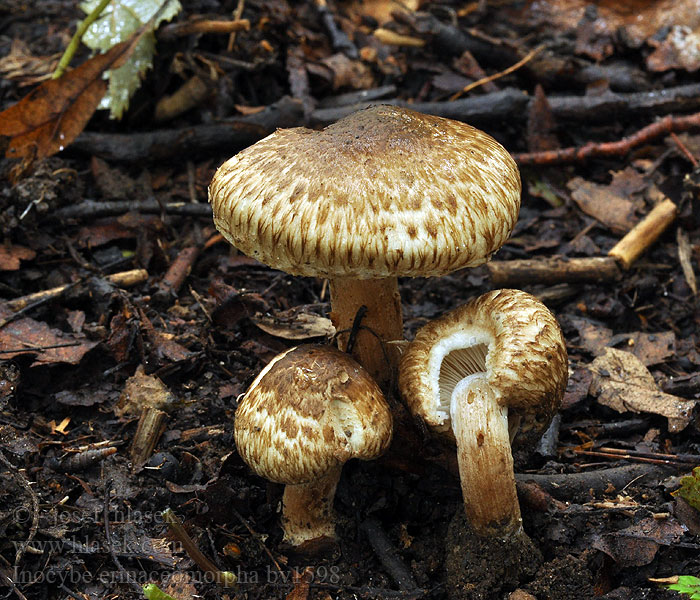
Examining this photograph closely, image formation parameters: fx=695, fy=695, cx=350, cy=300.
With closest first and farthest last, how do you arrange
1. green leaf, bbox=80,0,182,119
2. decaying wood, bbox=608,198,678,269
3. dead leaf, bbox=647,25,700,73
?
decaying wood, bbox=608,198,678,269
green leaf, bbox=80,0,182,119
dead leaf, bbox=647,25,700,73

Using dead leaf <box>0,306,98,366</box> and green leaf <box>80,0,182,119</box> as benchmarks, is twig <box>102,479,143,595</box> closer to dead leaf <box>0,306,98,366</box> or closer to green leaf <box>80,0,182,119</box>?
dead leaf <box>0,306,98,366</box>

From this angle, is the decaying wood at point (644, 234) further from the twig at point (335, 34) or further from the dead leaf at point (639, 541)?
the twig at point (335, 34)

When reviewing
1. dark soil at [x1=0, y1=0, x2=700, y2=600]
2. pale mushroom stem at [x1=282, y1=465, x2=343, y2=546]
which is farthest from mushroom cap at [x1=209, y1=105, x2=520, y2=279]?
pale mushroom stem at [x1=282, y1=465, x2=343, y2=546]

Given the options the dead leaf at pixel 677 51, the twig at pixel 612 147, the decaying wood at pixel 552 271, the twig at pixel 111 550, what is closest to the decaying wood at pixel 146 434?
the twig at pixel 111 550

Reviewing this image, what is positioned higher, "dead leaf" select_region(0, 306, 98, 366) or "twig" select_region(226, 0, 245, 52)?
"twig" select_region(226, 0, 245, 52)

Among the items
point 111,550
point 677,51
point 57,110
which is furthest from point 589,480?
point 677,51

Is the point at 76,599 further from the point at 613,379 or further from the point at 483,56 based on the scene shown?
the point at 483,56

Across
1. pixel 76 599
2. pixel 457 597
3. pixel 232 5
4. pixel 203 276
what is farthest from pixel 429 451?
pixel 232 5

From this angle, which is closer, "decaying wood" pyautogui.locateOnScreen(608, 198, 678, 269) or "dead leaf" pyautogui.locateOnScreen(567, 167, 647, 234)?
"decaying wood" pyautogui.locateOnScreen(608, 198, 678, 269)
